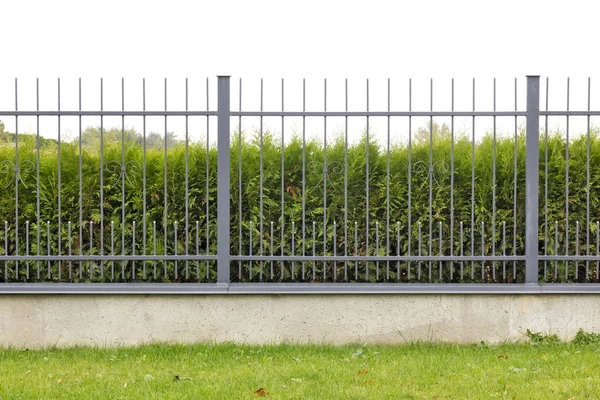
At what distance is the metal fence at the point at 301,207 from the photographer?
665 centimetres

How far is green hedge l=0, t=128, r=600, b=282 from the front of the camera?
6879 millimetres

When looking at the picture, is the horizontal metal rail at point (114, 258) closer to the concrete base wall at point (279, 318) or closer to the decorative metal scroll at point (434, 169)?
the concrete base wall at point (279, 318)

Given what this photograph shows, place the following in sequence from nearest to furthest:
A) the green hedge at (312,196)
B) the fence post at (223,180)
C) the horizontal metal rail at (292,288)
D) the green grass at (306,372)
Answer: the green grass at (306,372) → the horizontal metal rail at (292,288) → the fence post at (223,180) → the green hedge at (312,196)

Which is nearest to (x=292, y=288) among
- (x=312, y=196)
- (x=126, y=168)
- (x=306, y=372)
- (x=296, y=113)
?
(x=312, y=196)

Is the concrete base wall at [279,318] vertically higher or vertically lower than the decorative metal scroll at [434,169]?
lower

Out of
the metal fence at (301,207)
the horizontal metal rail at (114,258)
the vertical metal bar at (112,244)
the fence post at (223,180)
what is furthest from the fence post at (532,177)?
the vertical metal bar at (112,244)

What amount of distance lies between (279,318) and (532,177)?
9.15ft

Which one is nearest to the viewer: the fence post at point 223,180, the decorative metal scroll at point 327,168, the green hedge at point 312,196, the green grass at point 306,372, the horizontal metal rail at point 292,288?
the green grass at point 306,372

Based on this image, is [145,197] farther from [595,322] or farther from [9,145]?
[595,322]

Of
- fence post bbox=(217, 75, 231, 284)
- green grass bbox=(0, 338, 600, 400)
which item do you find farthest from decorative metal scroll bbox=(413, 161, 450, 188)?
fence post bbox=(217, 75, 231, 284)

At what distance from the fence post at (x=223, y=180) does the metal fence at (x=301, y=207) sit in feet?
0.18

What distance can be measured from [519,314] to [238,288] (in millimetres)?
2691

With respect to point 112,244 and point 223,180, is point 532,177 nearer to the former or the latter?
point 223,180

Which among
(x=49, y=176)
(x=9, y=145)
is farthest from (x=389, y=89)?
(x=9, y=145)
